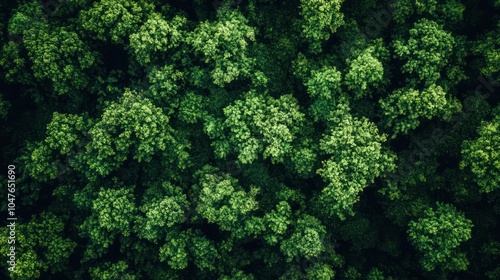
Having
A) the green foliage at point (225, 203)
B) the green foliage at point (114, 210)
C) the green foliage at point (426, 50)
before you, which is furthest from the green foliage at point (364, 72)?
the green foliage at point (114, 210)

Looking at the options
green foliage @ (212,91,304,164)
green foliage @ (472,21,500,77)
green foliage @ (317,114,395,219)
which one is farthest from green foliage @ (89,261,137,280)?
green foliage @ (472,21,500,77)

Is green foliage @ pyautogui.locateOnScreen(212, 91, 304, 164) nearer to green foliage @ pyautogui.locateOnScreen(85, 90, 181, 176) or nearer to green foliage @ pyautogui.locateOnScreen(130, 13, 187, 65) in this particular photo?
green foliage @ pyautogui.locateOnScreen(85, 90, 181, 176)

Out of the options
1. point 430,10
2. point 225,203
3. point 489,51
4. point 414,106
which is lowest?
point 225,203

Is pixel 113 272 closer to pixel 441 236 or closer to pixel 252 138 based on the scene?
pixel 252 138

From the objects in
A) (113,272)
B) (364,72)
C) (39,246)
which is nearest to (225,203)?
(113,272)

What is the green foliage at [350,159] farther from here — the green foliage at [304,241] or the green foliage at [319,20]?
the green foliage at [319,20]
